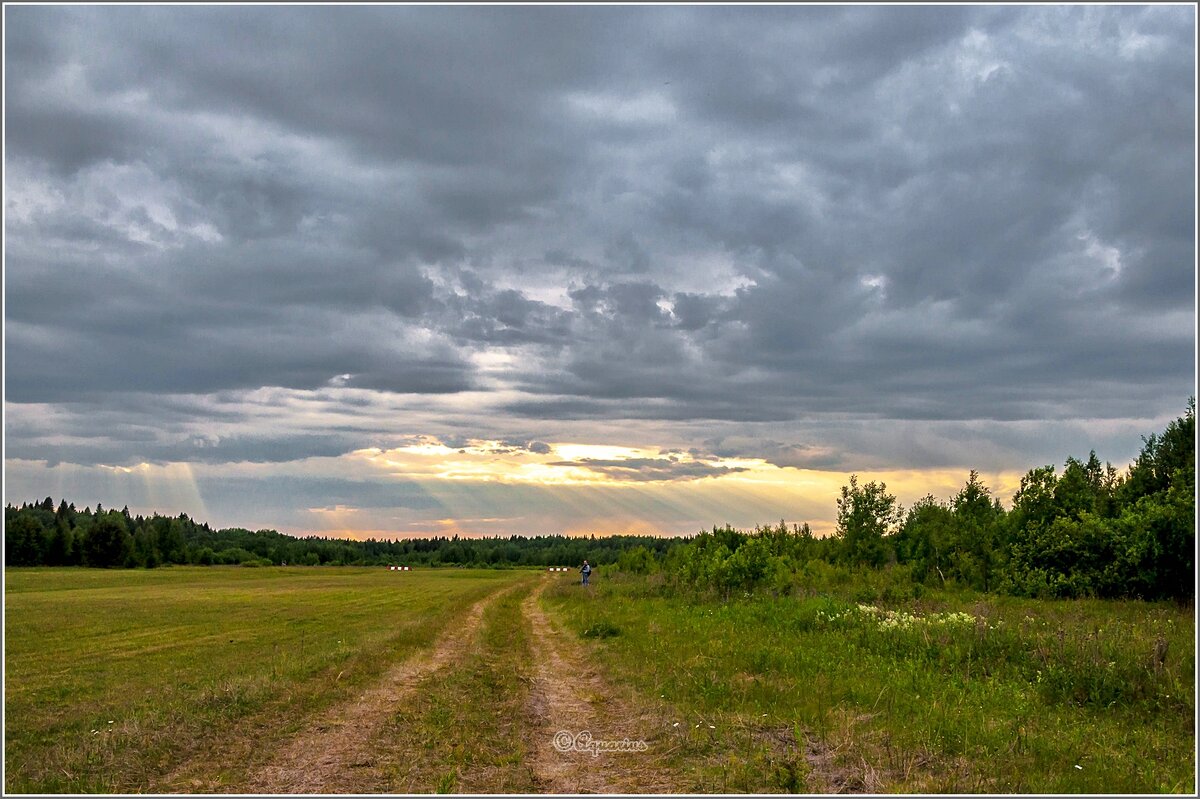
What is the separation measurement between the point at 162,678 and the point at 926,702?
17.3 meters

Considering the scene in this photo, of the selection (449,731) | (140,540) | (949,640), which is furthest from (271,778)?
(140,540)

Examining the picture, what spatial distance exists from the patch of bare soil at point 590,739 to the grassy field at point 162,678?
423 cm

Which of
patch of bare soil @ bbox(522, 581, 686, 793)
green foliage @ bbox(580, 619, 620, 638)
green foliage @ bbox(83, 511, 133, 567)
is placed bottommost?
green foliage @ bbox(83, 511, 133, 567)

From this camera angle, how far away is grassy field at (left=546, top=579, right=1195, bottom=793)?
10.2m

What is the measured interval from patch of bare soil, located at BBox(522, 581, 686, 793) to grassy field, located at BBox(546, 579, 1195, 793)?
0.54 meters

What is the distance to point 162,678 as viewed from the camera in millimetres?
19688

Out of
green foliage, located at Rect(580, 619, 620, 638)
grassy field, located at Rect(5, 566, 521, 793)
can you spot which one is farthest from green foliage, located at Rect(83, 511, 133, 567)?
green foliage, located at Rect(580, 619, 620, 638)

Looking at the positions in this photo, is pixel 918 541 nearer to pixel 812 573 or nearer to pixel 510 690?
pixel 812 573

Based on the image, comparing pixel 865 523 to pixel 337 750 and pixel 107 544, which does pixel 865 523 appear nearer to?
pixel 337 750

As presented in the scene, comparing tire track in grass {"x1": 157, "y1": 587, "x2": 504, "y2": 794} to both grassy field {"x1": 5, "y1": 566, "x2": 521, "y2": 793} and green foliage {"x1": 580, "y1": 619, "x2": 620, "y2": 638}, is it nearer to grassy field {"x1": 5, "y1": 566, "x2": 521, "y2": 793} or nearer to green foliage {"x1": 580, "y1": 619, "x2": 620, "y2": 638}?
grassy field {"x1": 5, "y1": 566, "x2": 521, "y2": 793}

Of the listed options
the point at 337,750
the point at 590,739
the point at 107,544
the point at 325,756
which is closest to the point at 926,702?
the point at 590,739

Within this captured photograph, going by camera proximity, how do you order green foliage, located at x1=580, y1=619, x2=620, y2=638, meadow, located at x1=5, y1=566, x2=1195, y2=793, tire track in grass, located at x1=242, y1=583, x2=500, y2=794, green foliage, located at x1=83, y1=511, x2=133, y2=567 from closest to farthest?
tire track in grass, located at x1=242, y1=583, x2=500, y2=794 < meadow, located at x1=5, y1=566, x2=1195, y2=793 < green foliage, located at x1=580, y1=619, x2=620, y2=638 < green foliage, located at x1=83, y1=511, x2=133, y2=567

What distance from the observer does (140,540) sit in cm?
14275

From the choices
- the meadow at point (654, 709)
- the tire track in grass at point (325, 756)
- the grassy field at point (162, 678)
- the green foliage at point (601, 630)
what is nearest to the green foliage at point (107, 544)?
the grassy field at point (162, 678)
